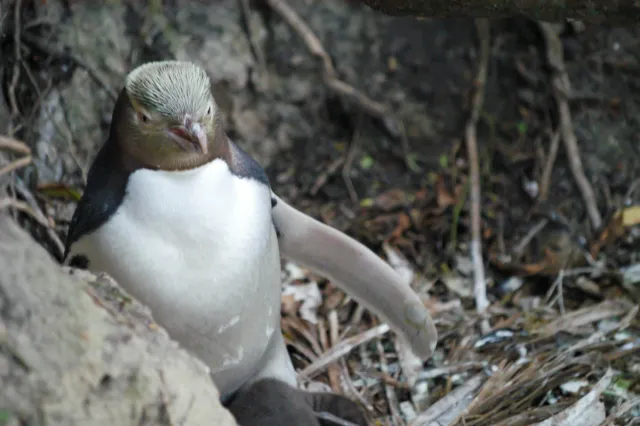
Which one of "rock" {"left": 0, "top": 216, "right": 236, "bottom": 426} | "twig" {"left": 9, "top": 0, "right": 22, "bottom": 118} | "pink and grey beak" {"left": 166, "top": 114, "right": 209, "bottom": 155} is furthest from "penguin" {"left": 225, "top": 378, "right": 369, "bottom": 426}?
"twig" {"left": 9, "top": 0, "right": 22, "bottom": 118}

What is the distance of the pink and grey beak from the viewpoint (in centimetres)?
202

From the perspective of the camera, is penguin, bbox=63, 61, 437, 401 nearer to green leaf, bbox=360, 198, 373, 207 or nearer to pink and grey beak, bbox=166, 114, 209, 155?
pink and grey beak, bbox=166, 114, 209, 155

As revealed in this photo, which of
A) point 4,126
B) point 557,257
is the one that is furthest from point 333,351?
point 4,126

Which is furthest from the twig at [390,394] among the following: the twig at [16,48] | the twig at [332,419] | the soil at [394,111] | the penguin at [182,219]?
the twig at [16,48]

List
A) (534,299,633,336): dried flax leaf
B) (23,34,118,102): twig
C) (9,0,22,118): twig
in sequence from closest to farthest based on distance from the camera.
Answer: (534,299,633,336): dried flax leaf
(9,0,22,118): twig
(23,34,118,102): twig

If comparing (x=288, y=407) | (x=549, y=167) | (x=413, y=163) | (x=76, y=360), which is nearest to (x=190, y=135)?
(x=76, y=360)

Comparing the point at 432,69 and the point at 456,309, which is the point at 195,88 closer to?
the point at 456,309

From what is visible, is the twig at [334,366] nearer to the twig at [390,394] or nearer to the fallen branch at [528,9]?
the twig at [390,394]

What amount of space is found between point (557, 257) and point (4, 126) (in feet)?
7.07

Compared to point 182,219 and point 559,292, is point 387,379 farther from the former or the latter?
point 182,219

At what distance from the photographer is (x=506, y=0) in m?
2.32

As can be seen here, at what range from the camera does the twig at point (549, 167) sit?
3.66 m

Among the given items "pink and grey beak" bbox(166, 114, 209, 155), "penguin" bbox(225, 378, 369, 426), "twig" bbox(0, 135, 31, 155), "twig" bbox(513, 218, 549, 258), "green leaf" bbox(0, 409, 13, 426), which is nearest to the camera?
"green leaf" bbox(0, 409, 13, 426)

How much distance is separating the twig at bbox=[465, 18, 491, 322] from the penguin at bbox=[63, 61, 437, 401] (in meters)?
1.27
